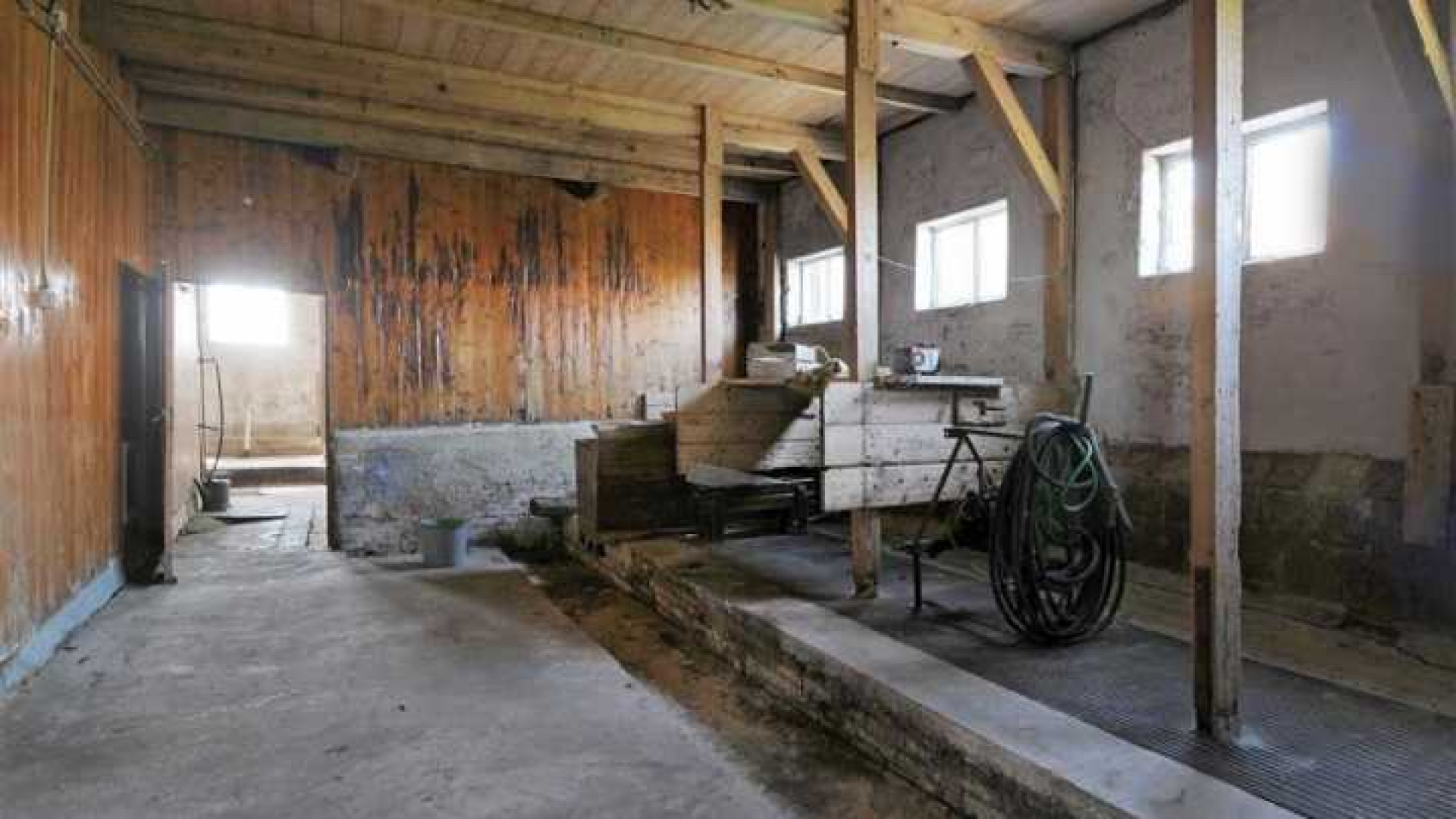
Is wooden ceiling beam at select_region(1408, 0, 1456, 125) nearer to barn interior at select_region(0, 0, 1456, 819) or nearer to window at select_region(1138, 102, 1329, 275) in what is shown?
barn interior at select_region(0, 0, 1456, 819)

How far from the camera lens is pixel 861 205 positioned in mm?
3879

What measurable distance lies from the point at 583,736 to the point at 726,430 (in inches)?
70.4

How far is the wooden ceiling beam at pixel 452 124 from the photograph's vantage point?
5.08 meters

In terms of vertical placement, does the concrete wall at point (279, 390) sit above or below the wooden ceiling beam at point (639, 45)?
below

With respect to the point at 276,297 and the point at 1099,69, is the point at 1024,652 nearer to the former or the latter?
the point at 1099,69

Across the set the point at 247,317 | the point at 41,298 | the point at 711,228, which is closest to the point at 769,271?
the point at 711,228

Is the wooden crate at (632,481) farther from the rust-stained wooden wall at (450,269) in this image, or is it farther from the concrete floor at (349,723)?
Result: the rust-stained wooden wall at (450,269)

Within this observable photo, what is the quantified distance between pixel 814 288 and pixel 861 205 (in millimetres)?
3648

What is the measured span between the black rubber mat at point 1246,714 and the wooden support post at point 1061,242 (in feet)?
5.75

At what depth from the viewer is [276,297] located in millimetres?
12305

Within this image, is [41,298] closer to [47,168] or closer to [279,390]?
[47,168]

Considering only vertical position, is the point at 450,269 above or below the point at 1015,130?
below

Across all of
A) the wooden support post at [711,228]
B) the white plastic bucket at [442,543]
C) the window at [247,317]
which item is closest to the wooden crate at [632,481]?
the wooden support post at [711,228]

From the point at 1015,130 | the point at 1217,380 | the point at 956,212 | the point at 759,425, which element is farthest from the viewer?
the point at 956,212
